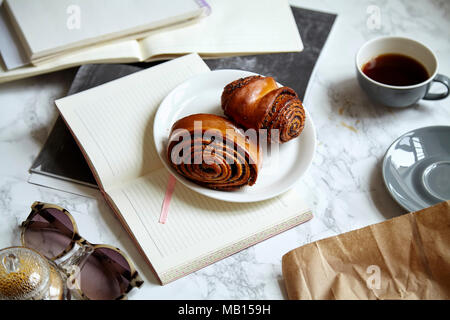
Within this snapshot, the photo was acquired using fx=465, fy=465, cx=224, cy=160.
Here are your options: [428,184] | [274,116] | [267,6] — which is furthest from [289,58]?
[428,184]

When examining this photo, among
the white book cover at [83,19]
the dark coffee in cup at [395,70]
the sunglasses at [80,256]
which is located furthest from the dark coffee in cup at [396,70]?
the sunglasses at [80,256]

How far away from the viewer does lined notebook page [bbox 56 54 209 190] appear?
77 cm

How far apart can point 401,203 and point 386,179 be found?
0.16ft

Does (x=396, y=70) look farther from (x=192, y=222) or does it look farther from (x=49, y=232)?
(x=49, y=232)

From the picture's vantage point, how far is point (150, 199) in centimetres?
74

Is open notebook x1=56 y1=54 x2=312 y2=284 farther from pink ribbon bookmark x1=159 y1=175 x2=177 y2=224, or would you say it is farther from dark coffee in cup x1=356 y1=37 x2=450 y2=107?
dark coffee in cup x1=356 y1=37 x2=450 y2=107

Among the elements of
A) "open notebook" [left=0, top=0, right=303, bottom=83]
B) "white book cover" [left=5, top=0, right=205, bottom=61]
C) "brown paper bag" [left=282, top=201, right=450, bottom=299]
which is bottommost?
"brown paper bag" [left=282, top=201, right=450, bottom=299]

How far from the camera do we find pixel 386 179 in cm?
75

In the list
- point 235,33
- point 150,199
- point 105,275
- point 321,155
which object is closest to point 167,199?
point 150,199

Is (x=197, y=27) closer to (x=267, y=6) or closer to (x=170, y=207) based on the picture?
(x=267, y=6)

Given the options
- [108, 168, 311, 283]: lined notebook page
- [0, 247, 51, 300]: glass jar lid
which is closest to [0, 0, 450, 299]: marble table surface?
[108, 168, 311, 283]: lined notebook page

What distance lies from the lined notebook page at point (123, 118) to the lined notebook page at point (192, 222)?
4 cm

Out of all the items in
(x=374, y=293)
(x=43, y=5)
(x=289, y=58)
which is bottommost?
(x=374, y=293)

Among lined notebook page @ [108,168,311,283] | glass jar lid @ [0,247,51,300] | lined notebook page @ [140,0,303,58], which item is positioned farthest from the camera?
lined notebook page @ [140,0,303,58]
